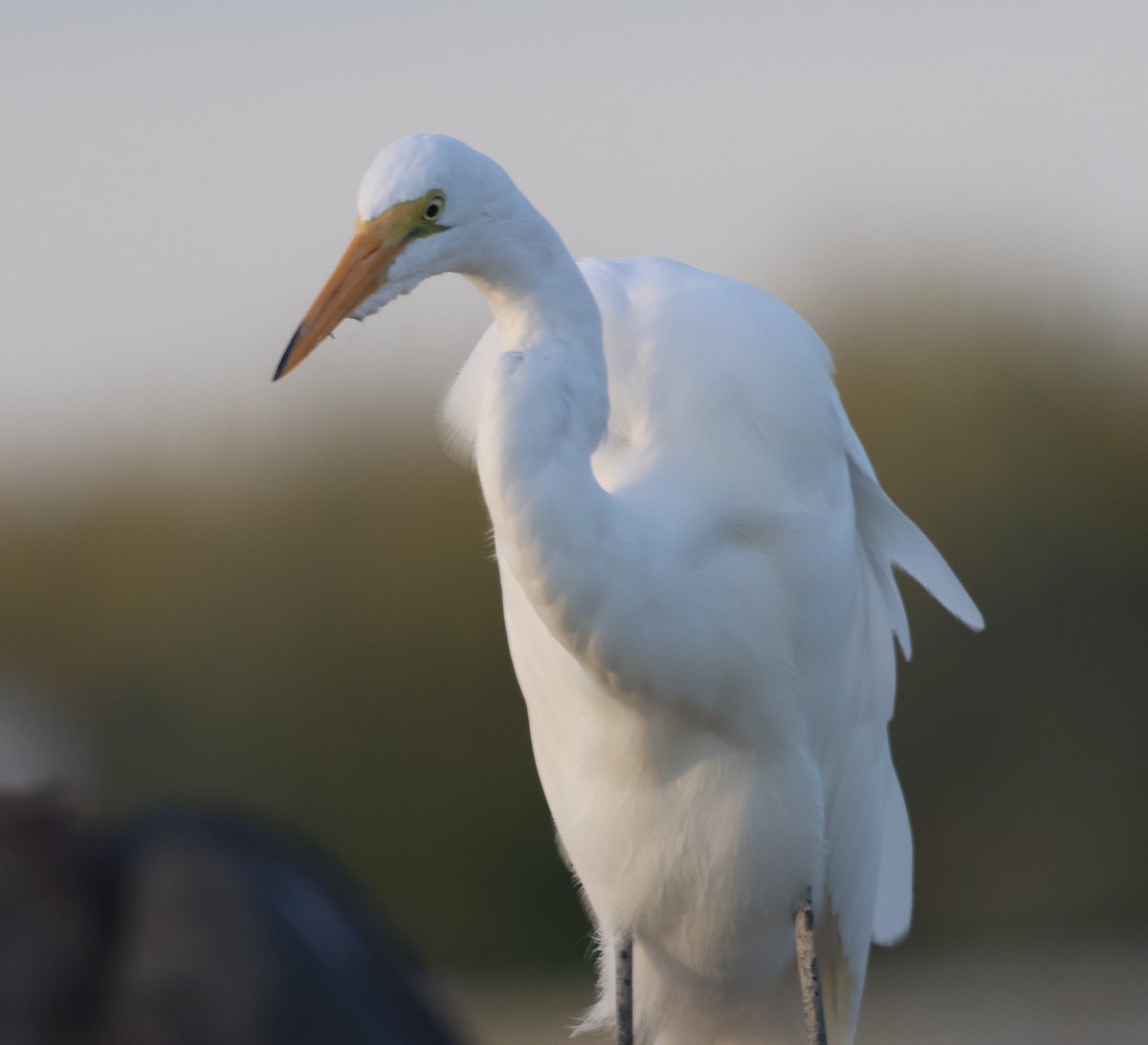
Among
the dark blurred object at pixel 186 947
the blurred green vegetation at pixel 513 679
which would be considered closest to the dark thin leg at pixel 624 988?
the dark blurred object at pixel 186 947

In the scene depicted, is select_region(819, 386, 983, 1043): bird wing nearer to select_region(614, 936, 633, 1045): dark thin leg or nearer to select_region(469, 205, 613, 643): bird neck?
select_region(614, 936, 633, 1045): dark thin leg

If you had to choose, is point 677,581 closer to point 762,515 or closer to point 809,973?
point 762,515

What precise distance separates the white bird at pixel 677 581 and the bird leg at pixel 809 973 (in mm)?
32

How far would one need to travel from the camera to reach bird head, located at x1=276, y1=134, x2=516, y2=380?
210 cm

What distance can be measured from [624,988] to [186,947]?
71.8 inches

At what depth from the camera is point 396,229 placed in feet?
6.97

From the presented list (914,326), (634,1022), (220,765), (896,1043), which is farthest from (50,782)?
(914,326)

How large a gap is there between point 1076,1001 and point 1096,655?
7.58 ft

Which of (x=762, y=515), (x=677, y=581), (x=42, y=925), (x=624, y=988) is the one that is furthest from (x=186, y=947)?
(x=624, y=988)

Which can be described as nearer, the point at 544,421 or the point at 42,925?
the point at 42,925

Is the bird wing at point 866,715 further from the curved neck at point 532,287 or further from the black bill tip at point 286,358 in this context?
the black bill tip at point 286,358

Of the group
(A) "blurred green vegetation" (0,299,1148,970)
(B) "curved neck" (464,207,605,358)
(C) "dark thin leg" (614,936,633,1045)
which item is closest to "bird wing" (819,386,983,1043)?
(C) "dark thin leg" (614,936,633,1045)

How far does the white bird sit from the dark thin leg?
20 millimetres

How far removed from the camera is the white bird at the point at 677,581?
2.16m
